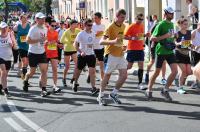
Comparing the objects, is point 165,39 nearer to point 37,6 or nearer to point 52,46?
point 52,46

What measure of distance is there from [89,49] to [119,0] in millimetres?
24680

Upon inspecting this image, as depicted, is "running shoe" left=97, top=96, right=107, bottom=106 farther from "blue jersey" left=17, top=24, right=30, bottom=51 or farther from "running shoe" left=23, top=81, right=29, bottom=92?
"blue jersey" left=17, top=24, right=30, bottom=51

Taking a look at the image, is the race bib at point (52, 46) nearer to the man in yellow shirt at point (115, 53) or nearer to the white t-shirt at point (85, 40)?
the white t-shirt at point (85, 40)

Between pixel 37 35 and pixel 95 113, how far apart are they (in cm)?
308

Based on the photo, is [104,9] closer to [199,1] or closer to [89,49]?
[199,1]

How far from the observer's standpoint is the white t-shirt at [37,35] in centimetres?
1208

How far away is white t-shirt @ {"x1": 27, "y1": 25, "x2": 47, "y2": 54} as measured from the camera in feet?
39.6

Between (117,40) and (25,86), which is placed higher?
(117,40)

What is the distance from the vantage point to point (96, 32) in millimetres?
13898

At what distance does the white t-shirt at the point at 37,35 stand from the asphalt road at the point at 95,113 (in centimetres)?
108

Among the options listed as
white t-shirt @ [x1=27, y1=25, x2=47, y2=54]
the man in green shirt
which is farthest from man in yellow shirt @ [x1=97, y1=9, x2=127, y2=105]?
white t-shirt @ [x1=27, y1=25, x2=47, y2=54]

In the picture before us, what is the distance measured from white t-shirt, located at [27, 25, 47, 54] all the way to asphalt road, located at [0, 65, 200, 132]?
1.08 m

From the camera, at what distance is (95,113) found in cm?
983

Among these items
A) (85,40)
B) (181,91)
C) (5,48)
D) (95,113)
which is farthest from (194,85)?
(5,48)
